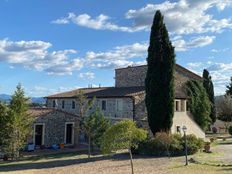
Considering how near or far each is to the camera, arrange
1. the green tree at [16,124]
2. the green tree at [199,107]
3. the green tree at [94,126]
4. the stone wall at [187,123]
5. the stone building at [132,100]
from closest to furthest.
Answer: the green tree at [16,124] < the green tree at [94,126] < the stone wall at [187,123] < the stone building at [132,100] < the green tree at [199,107]

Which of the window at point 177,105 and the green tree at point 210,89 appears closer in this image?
the window at point 177,105

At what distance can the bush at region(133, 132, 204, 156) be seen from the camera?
1042 inches

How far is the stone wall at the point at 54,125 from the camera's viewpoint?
32.2 m

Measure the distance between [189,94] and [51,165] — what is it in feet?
76.2

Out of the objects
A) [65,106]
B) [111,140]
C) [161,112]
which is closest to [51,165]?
[111,140]

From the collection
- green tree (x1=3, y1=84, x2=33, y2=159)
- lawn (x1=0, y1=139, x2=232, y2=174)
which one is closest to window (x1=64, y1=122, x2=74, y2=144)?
lawn (x1=0, y1=139, x2=232, y2=174)

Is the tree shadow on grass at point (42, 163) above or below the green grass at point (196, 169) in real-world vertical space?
below

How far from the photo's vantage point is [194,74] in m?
44.7

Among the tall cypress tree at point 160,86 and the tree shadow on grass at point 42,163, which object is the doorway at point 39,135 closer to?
the tree shadow on grass at point 42,163

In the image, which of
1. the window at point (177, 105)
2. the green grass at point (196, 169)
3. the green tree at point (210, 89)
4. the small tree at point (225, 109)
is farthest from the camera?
the small tree at point (225, 109)

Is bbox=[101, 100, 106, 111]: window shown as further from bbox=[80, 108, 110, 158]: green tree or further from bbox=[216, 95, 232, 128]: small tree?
bbox=[216, 95, 232, 128]: small tree

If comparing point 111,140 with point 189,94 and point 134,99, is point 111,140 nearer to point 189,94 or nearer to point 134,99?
point 134,99

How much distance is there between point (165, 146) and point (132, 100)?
8.71 meters

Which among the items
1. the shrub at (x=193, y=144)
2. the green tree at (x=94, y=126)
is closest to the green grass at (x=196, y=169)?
the shrub at (x=193, y=144)
